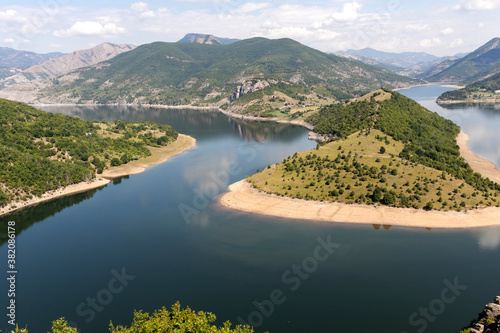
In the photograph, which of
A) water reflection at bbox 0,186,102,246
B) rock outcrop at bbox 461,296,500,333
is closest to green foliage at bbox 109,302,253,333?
rock outcrop at bbox 461,296,500,333

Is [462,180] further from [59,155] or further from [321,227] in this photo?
[59,155]

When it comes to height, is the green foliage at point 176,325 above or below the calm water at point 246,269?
above

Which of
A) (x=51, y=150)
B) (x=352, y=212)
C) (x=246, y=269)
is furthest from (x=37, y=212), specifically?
(x=352, y=212)

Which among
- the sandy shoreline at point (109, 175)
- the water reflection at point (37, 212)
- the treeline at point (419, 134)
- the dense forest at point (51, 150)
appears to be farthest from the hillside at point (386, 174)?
the dense forest at point (51, 150)

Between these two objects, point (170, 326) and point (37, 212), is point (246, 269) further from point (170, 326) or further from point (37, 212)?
point (37, 212)

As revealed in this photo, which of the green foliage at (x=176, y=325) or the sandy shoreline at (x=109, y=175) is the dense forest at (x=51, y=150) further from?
the green foliage at (x=176, y=325)

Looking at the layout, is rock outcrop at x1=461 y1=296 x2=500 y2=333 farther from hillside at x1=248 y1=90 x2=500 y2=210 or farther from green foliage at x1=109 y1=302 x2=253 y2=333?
hillside at x1=248 y1=90 x2=500 y2=210

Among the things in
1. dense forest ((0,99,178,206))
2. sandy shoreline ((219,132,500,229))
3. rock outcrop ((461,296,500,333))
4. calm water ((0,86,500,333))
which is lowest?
calm water ((0,86,500,333))
